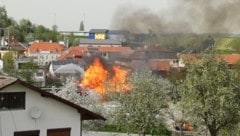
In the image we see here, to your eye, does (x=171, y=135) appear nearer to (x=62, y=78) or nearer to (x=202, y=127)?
(x=202, y=127)

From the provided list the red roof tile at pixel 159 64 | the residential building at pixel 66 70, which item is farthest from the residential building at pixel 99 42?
the red roof tile at pixel 159 64

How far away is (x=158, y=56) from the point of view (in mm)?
97375

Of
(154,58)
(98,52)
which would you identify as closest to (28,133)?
(154,58)

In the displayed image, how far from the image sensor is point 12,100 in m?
20.0

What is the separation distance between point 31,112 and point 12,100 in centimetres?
86

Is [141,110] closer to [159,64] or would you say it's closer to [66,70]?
[159,64]

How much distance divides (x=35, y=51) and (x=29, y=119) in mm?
124146

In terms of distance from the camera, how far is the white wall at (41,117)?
19578 millimetres

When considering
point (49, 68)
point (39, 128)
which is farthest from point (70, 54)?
point (39, 128)

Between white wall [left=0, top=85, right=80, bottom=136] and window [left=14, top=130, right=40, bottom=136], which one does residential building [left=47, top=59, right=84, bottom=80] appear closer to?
white wall [left=0, top=85, right=80, bottom=136]

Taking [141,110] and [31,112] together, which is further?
[141,110]

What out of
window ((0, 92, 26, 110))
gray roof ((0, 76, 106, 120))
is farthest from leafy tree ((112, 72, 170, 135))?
window ((0, 92, 26, 110))

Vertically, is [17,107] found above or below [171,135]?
above

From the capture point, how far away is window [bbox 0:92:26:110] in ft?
64.1
